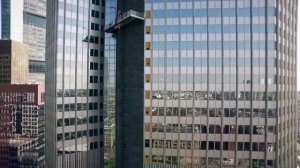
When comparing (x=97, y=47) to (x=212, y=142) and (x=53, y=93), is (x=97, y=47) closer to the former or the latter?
(x=53, y=93)

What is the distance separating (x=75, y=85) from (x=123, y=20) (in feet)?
67.3

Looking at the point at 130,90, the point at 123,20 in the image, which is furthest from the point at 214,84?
the point at 123,20

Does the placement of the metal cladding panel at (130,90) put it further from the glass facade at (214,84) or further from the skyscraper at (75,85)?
the skyscraper at (75,85)

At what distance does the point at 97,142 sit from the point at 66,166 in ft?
33.2

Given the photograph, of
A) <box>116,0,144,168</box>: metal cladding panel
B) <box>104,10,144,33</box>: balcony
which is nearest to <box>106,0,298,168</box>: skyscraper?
<box>104,10,144,33</box>: balcony

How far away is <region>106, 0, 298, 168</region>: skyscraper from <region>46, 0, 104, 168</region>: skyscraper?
1445 cm

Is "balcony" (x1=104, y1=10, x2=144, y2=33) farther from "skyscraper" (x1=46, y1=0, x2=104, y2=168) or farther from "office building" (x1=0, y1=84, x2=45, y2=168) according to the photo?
"office building" (x1=0, y1=84, x2=45, y2=168)

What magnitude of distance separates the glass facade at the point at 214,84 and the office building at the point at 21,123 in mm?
89367

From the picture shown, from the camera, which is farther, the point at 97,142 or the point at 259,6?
the point at 97,142

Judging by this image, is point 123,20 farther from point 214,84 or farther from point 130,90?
point 214,84

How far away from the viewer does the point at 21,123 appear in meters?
143

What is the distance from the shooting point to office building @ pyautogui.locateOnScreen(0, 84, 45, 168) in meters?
137

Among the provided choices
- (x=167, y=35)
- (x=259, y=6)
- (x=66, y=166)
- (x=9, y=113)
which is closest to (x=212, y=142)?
(x=167, y=35)

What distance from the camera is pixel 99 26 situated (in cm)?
7769
